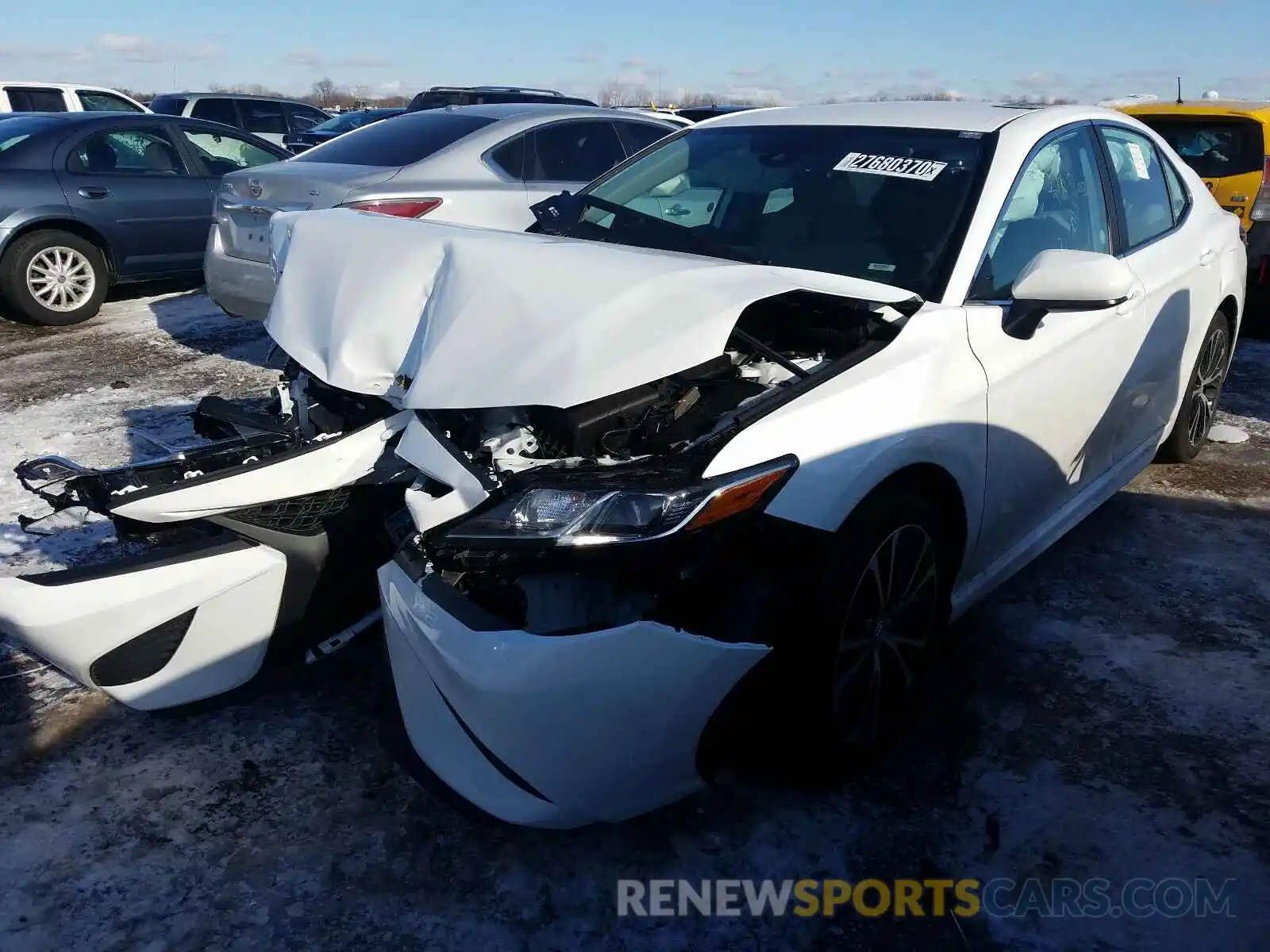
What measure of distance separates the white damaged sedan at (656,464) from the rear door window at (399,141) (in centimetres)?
277

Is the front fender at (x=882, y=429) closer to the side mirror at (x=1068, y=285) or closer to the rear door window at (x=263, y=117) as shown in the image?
the side mirror at (x=1068, y=285)

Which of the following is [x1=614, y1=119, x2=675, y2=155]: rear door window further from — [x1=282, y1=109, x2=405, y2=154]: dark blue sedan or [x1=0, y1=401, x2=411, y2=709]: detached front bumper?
[x1=282, y1=109, x2=405, y2=154]: dark blue sedan

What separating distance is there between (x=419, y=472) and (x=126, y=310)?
23.1 feet

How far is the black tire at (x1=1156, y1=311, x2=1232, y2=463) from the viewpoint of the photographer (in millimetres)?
4410

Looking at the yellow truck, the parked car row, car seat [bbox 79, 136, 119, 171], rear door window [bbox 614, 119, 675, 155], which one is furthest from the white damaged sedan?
car seat [bbox 79, 136, 119, 171]

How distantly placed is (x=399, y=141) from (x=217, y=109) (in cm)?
912

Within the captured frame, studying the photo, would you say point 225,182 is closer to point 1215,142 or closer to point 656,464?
point 656,464

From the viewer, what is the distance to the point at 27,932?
7.02ft

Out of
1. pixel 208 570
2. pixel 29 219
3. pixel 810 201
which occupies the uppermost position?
pixel 810 201

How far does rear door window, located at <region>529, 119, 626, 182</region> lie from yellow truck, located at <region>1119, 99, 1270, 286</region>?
3590 millimetres

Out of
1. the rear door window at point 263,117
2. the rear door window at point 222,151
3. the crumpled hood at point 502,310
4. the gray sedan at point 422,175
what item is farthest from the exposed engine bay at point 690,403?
the rear door window at point 263,117

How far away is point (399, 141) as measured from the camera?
20.5 ft

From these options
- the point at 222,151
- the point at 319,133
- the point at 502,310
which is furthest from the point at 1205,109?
the point at 319,133

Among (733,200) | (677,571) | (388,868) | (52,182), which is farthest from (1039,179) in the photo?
(52,182)
